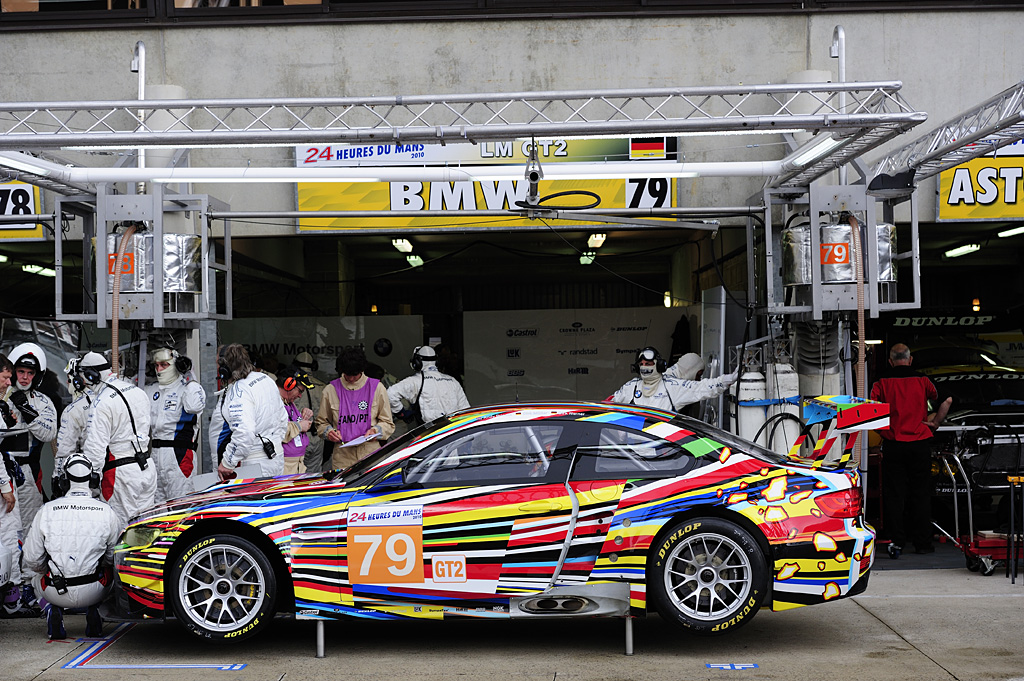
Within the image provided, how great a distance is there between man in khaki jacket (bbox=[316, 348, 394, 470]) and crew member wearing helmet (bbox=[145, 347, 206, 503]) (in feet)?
3.80

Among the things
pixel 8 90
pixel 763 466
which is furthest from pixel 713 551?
pixel 8 90

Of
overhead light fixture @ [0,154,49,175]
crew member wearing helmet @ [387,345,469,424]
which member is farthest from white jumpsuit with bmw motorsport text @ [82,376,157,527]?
crew member wearing helmet @ [387,345,469,424]

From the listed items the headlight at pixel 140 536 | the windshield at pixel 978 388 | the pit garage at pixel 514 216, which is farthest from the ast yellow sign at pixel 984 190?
the headlight at pixel 140 536

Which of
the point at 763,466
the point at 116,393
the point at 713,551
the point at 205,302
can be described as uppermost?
the point at 205,302

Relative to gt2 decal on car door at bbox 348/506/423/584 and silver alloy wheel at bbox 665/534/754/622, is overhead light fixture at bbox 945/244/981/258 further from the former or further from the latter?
gt2 decal on car door at bbox 348/506/423/584

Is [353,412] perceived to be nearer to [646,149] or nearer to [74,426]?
[74,426]

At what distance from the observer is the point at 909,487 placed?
923cm

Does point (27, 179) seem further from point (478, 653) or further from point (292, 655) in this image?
point (478, 653)

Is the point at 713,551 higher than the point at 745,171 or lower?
lower

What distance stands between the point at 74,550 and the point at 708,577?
12.7 ft

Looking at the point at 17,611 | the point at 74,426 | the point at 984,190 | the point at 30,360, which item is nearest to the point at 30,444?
the point at 30,360

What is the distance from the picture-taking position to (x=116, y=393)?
730 cm

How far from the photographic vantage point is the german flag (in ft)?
33.1

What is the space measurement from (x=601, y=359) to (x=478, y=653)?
6.99 metres
